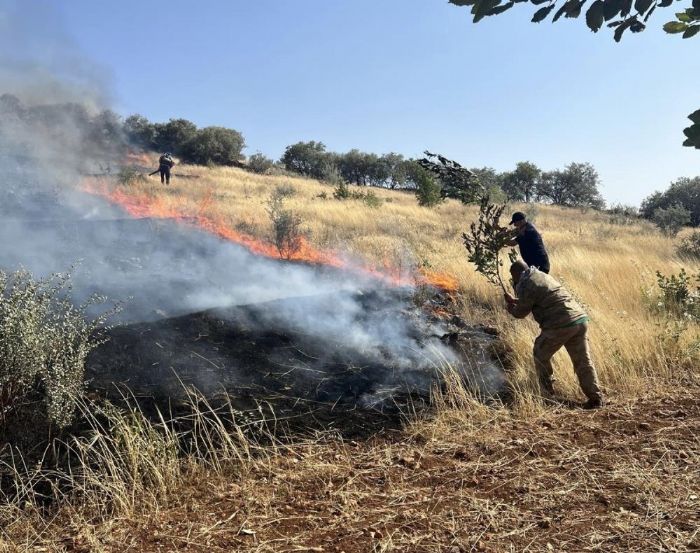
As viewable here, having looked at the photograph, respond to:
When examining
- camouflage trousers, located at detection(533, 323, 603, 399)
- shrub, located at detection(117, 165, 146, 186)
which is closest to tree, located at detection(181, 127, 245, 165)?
shrub, located at detection(117, 165, 146, 186)

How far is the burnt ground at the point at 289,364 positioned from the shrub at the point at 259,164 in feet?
96.8

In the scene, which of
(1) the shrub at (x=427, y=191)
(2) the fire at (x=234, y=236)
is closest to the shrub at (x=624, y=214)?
(1) the shrub at (x=427, y=191)

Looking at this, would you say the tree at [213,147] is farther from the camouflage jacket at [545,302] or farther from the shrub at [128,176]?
the camouflage jacket at [545,302]

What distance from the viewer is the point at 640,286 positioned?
7902 mm

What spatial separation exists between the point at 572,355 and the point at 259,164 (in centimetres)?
3313

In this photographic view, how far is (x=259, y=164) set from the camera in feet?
115

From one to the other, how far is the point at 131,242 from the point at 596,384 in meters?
8.93

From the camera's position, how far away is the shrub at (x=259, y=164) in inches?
1371

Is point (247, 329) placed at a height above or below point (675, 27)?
below

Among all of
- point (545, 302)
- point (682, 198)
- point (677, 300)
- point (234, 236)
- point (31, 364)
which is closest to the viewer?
point (31, 364)

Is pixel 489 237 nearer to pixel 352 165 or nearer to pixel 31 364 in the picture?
pixel 31 364

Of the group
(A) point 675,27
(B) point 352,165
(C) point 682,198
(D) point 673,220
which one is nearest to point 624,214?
(C) point 682,198

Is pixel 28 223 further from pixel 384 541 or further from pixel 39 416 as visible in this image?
pixel 384 541

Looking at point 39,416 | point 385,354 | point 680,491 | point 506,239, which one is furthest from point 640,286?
point 39,416
